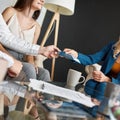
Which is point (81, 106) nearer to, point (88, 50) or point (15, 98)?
point (15, 98)

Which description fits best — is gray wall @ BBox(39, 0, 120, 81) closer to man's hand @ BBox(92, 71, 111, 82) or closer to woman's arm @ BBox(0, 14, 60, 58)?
woman's arm @ BBox(0, 14, 60, 58)

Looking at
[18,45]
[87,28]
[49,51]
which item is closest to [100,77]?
[49,51]

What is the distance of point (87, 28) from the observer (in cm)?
302

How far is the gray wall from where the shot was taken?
9.47 feet

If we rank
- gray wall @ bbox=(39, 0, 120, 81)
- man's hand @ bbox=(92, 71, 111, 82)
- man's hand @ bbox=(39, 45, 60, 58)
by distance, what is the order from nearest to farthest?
1. man's hand @ bbox=(92, 71, 111, 82)
2. man's hand @ bbox=(39, 45, 60, 58)
3. gray wall @ bbox=(39, 0, 120, 81)

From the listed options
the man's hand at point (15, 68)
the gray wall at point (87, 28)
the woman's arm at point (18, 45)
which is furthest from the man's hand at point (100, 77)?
the gray wall at point (87, 28)

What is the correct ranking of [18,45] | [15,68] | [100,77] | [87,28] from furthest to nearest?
[87,28] < [18,45] < [100,77] < [15,68]

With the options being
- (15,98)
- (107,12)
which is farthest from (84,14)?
(15,98)

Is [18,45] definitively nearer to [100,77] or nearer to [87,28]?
[100,77]

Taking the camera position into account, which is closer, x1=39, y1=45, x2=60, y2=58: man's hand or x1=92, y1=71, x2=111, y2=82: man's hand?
x1=92, y1=71, x2=111, y2=82: man's hand

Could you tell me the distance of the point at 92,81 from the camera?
152 centimetres

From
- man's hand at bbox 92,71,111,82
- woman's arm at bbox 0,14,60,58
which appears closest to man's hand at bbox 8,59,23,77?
woman's arm at bbox 0,14,60,58

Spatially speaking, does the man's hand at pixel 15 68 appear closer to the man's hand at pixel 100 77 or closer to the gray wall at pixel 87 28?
the man's hand at pixel 100 77

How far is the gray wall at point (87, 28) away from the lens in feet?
9.47
